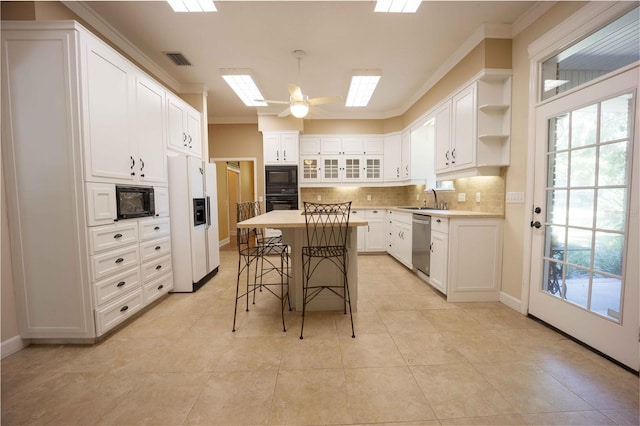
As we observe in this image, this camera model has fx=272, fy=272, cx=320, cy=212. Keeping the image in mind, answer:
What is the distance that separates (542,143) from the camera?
2.46 meters

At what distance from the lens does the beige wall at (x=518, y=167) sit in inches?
105

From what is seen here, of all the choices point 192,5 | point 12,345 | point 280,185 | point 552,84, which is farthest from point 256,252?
point 552,84

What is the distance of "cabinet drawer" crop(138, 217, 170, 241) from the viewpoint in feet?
8.93

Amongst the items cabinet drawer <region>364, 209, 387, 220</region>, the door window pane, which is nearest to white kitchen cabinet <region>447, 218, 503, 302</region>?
the door window pane

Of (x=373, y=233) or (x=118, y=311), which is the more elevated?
(x=373, y=233)

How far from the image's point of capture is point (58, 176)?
6.72 ft

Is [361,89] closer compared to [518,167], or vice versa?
[518,167]

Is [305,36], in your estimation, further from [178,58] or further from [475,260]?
[475,260]

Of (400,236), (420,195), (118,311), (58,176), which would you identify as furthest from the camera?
(420,195)

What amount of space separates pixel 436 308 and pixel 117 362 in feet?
9.28

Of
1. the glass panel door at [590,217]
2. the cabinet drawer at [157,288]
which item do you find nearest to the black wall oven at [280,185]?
the cabinet drawer at [157,288]

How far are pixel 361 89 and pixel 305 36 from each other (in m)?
1.64

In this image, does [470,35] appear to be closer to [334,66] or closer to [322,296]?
[334,66]

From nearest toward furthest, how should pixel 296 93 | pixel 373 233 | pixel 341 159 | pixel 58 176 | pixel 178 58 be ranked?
1. pixel 58 176
2. pixel 296 93
3. pixel 178 58
4. pixel 373 233
5. pixel 341 159
